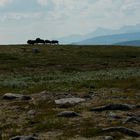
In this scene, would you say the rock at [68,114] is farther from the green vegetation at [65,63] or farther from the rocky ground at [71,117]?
the green vegetation at [65,63]

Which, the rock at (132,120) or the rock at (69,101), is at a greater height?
the rock at (132,120)

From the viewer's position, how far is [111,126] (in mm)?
25500

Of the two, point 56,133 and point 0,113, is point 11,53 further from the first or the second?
point 56,133

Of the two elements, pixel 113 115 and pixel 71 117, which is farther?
pixel 71 117

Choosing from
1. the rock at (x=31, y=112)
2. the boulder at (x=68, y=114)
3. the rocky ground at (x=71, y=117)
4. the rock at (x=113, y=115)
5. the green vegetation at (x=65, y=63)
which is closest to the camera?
the rocky ground at (x=71, y=117)

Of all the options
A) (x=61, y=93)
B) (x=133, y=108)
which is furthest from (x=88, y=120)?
(x=61, y=93)

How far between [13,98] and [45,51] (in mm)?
86009

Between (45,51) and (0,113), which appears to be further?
(45,51)

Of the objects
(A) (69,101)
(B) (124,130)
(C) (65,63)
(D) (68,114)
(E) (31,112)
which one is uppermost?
(B) (124,130)

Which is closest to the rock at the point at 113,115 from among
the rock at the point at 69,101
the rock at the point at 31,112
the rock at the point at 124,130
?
the rock at the point at 124,130

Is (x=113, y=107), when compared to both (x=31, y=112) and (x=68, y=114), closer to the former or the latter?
(x=68, y=114)

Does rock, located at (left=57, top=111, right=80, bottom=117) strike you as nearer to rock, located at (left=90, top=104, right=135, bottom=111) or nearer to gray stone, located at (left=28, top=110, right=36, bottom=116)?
rock, located at (left=90, top=104, right=135, bottom=111)

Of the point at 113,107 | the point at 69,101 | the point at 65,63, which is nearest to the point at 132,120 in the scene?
the point at 113,107

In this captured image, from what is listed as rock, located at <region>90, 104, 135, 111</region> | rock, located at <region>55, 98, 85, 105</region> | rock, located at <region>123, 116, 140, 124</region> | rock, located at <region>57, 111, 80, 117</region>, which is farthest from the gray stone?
rock, located at <region>123, 116, 140, 124</region>
